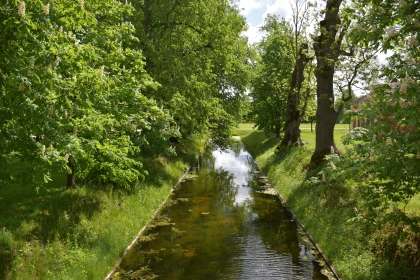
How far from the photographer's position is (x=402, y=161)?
7.62 metres

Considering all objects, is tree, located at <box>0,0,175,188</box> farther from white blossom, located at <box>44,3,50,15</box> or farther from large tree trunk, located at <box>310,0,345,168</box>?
large tree trunk, located at <box>310,0,345,168</box>

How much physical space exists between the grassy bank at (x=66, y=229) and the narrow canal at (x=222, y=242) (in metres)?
0.81

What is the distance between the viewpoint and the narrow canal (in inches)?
480

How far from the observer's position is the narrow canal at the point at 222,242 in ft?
40.0

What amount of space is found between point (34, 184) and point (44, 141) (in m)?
1.53

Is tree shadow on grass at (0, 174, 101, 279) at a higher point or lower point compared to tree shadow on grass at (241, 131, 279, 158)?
lower

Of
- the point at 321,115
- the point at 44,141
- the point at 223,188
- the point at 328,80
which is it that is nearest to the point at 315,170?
the point at 321,115

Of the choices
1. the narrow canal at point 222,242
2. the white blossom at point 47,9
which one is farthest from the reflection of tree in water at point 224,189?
the white blossom at point 47,9

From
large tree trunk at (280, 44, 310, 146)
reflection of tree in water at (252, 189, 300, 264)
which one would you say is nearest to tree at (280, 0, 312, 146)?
large tree trunk at (280, 44, 310, 146)

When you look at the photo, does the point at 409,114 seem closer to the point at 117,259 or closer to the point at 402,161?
the point at 402,161

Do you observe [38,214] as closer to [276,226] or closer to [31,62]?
[31,62]

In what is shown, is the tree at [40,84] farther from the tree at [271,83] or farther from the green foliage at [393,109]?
the tree at [271,83]

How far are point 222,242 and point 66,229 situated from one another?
593cm

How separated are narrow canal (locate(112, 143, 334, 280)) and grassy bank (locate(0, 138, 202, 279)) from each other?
0.81 meters
